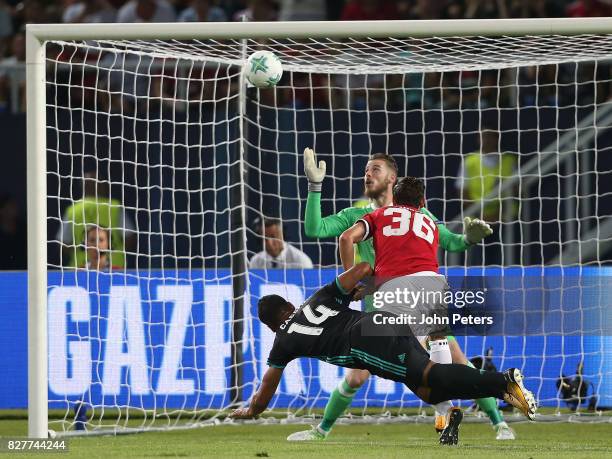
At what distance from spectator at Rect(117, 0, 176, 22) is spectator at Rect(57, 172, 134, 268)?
3.03m

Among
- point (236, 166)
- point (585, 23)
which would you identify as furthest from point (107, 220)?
point (585, 23)

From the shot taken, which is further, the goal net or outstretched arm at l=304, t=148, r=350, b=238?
the goal net

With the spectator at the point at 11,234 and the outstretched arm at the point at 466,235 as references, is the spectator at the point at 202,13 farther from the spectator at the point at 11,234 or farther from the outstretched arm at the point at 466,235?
the outstretched arm at the point at 466,235

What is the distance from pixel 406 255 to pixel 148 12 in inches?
296

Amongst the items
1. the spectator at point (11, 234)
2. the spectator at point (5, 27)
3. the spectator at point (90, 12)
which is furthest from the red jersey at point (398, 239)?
the spectator at point (5, 27)

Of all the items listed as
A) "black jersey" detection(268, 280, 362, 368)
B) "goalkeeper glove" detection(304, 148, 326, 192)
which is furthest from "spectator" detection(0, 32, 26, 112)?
"black jersey" detection(268, 280, 362, 368)

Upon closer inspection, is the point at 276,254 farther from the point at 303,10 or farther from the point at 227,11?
the point at 227,11

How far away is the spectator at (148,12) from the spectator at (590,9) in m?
4.46

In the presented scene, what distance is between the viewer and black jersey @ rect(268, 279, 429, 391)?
7699 mm

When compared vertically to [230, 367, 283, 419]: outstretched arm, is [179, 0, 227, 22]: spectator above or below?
above

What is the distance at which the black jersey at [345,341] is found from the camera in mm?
7699

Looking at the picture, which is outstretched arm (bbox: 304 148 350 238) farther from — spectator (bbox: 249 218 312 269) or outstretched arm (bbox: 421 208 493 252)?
spectator (bbox: 249 218 312 269)

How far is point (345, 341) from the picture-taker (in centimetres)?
788

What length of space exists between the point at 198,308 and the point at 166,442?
2432mm
